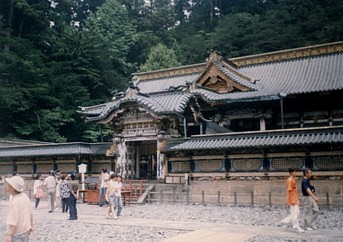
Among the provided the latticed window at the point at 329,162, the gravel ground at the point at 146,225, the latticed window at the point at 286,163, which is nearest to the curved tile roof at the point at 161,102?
the latticed window at the point at 286,163

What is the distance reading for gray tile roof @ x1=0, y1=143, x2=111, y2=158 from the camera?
25.8m

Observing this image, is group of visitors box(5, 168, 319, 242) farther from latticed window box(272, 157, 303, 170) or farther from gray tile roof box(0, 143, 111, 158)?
latticed window box(272, 157, 303, 170)

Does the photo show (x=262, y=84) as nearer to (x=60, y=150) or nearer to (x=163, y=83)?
(x=163, y=83)

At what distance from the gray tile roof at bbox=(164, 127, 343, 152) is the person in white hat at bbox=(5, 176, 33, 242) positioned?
14.7 m

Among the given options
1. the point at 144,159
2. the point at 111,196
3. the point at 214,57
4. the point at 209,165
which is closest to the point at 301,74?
the point at 214,57

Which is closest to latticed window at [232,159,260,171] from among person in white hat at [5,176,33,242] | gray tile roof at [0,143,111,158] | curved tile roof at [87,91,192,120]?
curved tile roof at [87,91,192,120]

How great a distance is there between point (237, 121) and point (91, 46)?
27.4m

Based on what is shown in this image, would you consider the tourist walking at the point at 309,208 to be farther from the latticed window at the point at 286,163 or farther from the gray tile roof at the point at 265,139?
the latticed window at the point at 286,163

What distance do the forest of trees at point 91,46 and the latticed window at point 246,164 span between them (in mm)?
25749

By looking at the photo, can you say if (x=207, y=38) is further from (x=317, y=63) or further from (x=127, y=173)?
(x=127, y=173)

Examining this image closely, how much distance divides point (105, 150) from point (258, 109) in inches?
420

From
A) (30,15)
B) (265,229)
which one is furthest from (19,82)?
(265,229)

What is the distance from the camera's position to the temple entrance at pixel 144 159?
26406mm

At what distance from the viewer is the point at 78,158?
85.8 feet
